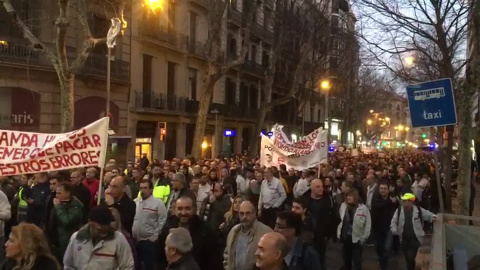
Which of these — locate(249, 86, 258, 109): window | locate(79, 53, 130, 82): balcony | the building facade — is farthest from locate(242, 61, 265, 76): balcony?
the building facade

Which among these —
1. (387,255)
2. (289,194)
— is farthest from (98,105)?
(387,255)

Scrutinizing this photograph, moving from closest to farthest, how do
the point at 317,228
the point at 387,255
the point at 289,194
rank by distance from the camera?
the point at 317,228 → the point at 387,255 → the point at 289,194

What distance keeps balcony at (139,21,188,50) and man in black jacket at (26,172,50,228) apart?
2000 cm

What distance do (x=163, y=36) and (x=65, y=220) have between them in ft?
81.4

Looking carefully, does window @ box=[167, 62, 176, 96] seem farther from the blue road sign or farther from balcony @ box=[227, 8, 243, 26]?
the blue road sign

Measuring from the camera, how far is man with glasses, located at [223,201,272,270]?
575cm

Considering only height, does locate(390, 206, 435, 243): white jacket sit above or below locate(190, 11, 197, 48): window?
below

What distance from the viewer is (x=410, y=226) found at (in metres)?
8.95

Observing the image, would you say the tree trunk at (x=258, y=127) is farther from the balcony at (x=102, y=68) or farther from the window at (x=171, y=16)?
the balcony at (x=102, y=68)

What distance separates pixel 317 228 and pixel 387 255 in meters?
2.04

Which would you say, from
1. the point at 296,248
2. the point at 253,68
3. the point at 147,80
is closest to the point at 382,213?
the point at 296,248

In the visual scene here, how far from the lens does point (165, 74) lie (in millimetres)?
31859

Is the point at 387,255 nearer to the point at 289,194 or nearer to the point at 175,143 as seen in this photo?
the point at 289,194

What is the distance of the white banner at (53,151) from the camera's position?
777 cm
